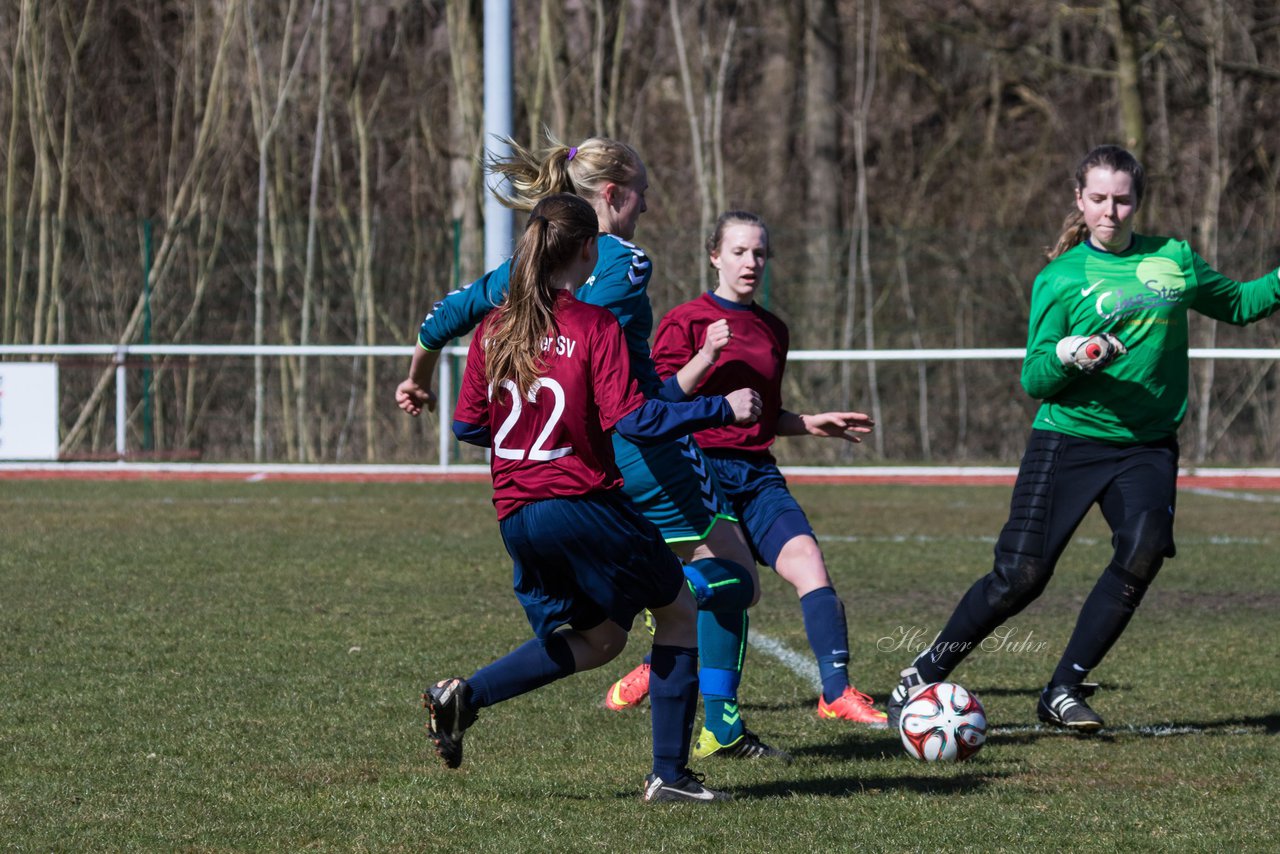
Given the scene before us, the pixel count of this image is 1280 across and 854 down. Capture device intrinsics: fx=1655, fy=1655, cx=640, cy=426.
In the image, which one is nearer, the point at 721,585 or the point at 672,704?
the point at 672,704

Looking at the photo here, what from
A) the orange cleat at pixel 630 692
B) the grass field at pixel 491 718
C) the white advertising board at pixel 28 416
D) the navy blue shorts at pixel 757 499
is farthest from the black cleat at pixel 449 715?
the white advertising board at pixel 28 416

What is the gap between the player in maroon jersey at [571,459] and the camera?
405 cm

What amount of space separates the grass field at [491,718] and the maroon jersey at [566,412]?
864 mm

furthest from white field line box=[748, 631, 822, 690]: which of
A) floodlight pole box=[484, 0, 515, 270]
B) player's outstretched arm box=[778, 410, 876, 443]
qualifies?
floodlight pole box=[484, 0, 515, 270]

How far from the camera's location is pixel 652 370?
14.8 ft

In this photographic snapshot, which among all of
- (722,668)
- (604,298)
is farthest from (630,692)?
(604,298)

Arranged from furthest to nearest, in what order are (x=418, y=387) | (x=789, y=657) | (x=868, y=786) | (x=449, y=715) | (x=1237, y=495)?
(x=1237, y=495)
(x=789, y=657)
(x=418, y=387)
(x=868, y=786)
(x=449, y=715)

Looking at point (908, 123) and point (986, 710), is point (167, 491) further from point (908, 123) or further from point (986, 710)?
point (908, 123)

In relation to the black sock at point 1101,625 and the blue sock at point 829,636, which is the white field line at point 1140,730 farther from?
the blue sock at point 829,636

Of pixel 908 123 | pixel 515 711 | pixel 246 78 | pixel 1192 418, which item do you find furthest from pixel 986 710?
pixel 908 123

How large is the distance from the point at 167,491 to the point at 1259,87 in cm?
1691

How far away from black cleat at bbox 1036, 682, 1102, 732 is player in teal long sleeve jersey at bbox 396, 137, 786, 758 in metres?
0.95

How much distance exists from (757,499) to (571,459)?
5.77 ft

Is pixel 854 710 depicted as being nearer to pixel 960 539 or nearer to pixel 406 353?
pixel 960 539
